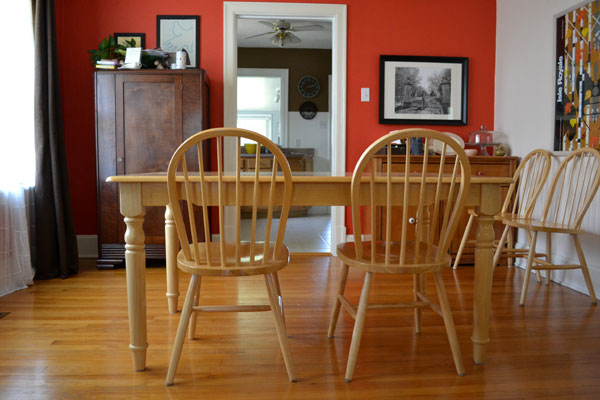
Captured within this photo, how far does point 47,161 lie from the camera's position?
308 centimetres

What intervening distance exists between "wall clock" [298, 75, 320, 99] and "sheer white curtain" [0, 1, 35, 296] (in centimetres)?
484

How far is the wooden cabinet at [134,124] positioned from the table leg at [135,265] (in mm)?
1809

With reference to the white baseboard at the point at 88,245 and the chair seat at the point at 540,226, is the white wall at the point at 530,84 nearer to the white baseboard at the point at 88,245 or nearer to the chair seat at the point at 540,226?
the chair seat at the point at 540,226

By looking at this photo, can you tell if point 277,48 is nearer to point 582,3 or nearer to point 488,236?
point 582,3

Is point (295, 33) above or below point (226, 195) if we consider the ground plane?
above

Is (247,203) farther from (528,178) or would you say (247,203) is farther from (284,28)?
(284,28)

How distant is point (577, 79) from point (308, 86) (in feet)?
16.2

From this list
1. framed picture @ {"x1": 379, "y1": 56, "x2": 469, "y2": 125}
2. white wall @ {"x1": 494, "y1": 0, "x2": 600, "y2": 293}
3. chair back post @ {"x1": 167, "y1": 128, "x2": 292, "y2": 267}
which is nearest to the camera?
chair back post @ {"x1": 167, "y1": 128, "x2": 292, "y2": 267}

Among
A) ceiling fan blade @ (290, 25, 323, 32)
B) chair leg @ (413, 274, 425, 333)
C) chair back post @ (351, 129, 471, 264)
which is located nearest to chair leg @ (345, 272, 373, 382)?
chair back post @ (351, 129, 471, 264)

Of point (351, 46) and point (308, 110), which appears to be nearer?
point (351, 46)

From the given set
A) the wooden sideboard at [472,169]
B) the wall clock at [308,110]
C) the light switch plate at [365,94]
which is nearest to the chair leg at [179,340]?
the wooden sideboard at [472,169]

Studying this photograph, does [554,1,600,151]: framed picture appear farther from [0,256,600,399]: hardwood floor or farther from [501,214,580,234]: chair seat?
[0,256,600,399]: hardwood floor

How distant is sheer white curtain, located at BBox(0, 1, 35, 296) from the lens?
2.73m

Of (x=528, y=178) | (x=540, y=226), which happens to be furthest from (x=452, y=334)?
(x=528, y=178)
